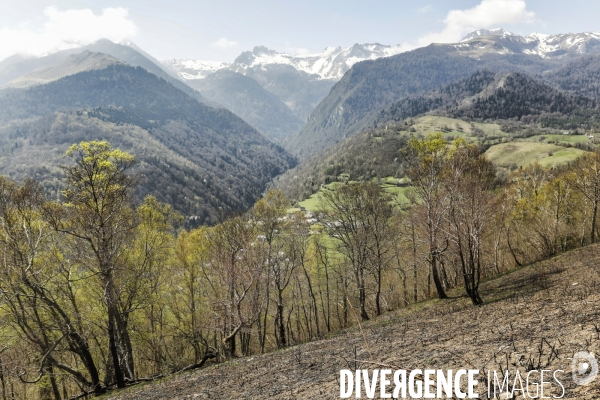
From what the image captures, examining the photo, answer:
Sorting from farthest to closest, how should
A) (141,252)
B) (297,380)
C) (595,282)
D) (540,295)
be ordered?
(141,252), (540,295), (595,282), (297,380)

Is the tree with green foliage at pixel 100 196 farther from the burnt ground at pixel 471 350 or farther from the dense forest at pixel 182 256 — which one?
the burnt ground at pixel 471 350

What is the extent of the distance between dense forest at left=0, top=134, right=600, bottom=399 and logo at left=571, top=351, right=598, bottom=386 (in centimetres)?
578

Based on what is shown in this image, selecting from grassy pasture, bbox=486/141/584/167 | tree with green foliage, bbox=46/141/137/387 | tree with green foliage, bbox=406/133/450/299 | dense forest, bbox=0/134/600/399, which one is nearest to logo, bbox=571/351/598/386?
dense forest, bbox=0/134/600/399

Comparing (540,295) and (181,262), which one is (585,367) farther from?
(181,262)

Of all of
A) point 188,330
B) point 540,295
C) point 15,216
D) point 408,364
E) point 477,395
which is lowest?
point 188,330

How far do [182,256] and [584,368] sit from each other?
32.9m

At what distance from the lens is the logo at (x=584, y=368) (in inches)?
223

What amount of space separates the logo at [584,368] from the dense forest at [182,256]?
5.78 metres

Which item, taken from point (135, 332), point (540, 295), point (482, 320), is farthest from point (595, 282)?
point (135, 332)

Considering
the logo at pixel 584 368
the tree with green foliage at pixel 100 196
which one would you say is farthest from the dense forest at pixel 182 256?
the logo at pixel 584 368

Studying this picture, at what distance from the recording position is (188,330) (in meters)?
35.3

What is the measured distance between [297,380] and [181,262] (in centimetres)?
2581

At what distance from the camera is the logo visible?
566 centimetres

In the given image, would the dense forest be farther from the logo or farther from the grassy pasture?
the grassy pasture
